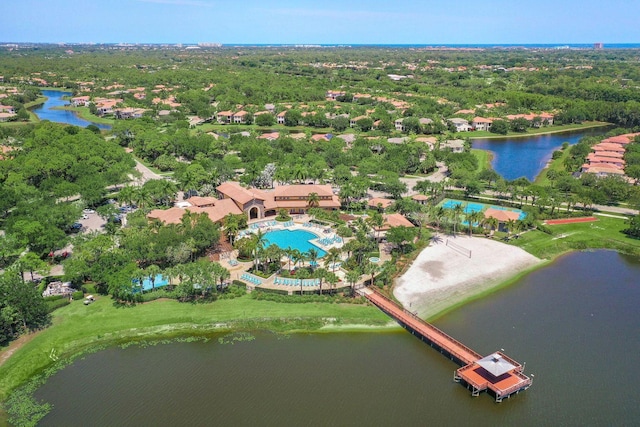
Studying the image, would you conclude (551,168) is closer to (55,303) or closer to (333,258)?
(333,258)

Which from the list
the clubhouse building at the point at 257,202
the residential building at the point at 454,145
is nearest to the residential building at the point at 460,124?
the residential building at the point at 454,145

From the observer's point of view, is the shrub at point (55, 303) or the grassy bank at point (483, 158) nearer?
the shrub at point (55, 303)

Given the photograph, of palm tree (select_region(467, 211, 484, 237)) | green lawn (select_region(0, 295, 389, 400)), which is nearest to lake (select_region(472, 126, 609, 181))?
palm tree (select_region(467, 211, 484, 237))

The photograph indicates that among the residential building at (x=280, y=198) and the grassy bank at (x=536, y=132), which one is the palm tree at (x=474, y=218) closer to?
the residential building at (x=280, y=198)

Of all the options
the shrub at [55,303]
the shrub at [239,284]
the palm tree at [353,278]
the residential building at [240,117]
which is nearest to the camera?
the shrub at [55,303]

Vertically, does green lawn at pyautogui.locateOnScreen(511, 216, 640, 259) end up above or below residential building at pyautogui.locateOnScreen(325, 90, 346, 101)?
below

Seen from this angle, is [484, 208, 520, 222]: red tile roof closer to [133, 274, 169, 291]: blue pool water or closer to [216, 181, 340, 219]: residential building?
[216, 181, 340, 219]: residential building

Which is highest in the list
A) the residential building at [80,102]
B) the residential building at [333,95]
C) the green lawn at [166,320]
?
the residential building at [333,95]
